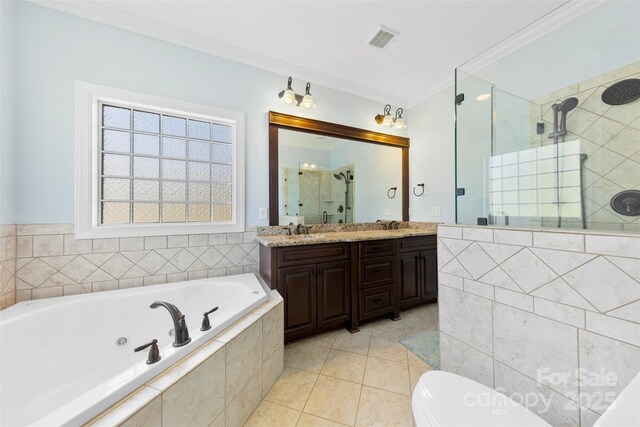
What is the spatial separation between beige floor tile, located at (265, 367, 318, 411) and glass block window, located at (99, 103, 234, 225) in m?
1.37

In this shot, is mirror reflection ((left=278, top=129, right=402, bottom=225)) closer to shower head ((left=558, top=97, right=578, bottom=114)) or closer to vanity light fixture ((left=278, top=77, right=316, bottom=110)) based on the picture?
vanity light fixture ((left=278, top=77, right=316, bottom=110))

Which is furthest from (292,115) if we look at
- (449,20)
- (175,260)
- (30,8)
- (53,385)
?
(53,385)

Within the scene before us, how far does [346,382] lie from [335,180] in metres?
1.93

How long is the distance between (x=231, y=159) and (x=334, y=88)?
4.69 feet

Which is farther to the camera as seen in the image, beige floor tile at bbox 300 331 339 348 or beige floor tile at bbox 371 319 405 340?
beige floor tile at bbox 371 319 405 340

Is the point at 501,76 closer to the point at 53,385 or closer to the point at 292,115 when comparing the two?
the point at 292,115

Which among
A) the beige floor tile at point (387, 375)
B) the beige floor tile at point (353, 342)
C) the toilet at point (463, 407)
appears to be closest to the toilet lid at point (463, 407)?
the toilet at point (463, 407)

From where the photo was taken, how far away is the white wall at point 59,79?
57.0 inches

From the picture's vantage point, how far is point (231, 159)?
81.8 inches

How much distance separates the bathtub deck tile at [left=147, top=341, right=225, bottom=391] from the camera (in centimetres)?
80

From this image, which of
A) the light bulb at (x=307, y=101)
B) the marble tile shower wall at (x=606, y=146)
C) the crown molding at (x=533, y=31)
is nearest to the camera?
the marble tile shower wall at (x=606, y=146)

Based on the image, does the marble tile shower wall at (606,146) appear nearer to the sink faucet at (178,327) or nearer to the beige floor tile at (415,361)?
the beige floor tile at (415,361)

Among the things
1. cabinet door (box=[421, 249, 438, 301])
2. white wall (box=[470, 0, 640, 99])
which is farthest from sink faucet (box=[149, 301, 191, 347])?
white wall (box=[470, 0, 640, 99])

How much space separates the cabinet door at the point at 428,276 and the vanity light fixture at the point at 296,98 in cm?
200
